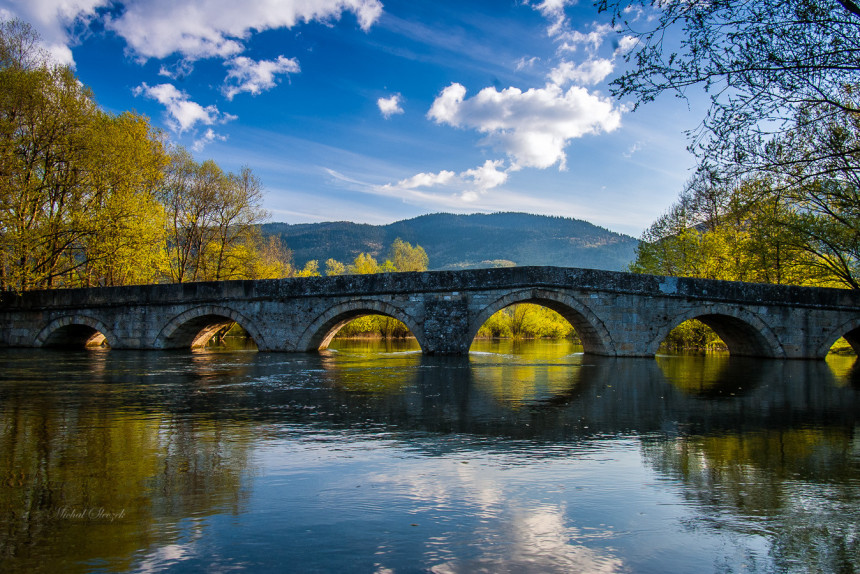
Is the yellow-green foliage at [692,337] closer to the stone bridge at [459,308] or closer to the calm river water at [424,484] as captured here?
the stone bridge at [459,308]

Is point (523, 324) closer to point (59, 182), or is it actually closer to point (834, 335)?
point (834, 335)

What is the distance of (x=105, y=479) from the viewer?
3.59m

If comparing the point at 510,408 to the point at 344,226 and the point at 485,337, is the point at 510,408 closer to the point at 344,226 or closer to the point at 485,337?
the point at 485,337

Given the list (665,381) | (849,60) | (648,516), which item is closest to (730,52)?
(849,60)

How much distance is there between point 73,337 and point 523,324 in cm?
2911

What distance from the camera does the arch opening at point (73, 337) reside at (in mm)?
19812

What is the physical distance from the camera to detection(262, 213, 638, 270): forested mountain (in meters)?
127

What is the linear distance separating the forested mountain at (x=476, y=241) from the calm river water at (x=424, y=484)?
11431 centimetres

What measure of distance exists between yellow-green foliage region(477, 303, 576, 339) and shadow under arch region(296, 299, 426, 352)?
78.3ft

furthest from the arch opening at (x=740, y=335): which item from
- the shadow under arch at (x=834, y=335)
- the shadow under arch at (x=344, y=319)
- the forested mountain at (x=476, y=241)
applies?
the forested mountain at (x=476, y=241)

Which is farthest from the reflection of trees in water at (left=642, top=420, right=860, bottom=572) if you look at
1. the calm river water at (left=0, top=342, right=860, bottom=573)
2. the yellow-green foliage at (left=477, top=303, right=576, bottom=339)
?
the yellow-green foliage at (left=477, top=303, right=576, bottom=339)

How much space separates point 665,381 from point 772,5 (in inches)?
260

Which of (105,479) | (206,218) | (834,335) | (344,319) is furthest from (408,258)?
(105,479)

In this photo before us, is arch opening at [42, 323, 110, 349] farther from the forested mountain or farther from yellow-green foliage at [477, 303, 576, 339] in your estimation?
the forested mountain
